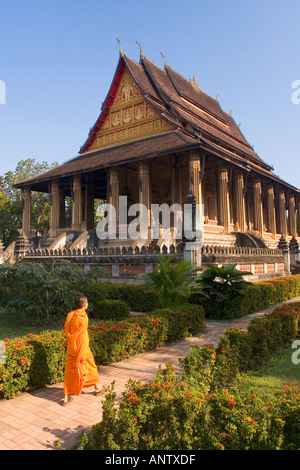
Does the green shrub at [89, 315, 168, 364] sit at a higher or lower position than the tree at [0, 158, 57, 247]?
lower

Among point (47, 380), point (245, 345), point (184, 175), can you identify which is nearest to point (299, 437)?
point (245, 345)

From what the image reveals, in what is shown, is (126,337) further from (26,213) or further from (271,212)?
(271,212)

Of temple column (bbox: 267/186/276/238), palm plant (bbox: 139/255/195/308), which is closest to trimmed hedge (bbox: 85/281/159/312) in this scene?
palm plant (bbox: 139/255/195/308)

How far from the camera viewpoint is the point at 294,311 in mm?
7277

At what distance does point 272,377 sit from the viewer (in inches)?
200

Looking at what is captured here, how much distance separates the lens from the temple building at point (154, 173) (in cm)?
1891

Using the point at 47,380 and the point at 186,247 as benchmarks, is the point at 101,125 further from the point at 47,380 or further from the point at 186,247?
the point at 47,380

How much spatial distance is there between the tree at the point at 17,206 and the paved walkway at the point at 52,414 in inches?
1316

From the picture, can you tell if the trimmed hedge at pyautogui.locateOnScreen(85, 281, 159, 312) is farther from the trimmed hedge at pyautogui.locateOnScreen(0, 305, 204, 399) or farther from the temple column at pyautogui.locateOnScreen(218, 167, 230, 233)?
the temple column at pyautogui.locateOnScreen(218, 167, 230, 233)

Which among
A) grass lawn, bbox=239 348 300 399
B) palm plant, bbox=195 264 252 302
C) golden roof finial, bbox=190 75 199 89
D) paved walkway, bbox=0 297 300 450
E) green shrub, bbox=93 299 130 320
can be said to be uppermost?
golden roof finial, bbox=190 75 199 89

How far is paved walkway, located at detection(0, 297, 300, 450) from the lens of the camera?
3.24 metres

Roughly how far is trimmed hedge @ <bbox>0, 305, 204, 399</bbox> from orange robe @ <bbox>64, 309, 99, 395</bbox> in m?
0.61
